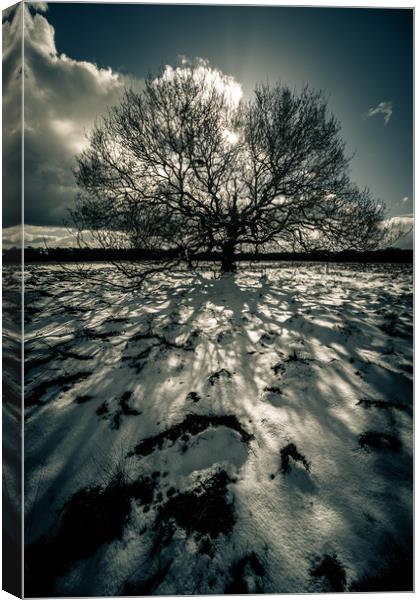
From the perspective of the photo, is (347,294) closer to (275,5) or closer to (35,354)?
(275,5)

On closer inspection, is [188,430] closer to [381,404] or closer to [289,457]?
[289,457]

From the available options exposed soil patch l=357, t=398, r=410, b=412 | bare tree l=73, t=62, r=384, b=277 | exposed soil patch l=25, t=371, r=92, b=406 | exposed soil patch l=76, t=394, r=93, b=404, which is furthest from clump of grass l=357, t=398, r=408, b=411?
bare tree l=73, t=62, r=384, b=277

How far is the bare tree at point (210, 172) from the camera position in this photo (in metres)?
5.08

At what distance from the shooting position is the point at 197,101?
5.57 meters

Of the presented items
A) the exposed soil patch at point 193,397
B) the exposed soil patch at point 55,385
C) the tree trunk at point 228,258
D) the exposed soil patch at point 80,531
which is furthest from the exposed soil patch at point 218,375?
the tree trunk at point 228,258

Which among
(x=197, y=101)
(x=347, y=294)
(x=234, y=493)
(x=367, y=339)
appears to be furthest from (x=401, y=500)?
(x=197, y=101)

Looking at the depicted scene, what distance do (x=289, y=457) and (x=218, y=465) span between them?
1.20ft

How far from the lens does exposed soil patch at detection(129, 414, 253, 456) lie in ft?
4.35

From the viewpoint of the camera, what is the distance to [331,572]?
92 centimetres

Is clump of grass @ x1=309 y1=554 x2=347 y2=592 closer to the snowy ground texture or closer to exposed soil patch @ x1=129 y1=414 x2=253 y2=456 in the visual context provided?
the snowy ground texture

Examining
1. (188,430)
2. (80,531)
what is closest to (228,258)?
(188,430)

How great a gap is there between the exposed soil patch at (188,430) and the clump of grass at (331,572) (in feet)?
1.72

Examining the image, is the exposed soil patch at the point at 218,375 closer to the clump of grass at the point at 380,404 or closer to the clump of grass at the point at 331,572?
the clump of grass at the point at 380,404

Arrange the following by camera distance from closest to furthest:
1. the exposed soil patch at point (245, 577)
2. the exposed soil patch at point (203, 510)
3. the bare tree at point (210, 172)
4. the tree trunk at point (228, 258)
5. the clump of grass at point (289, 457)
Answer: the exposed soil patch at point (245, 577)
the exposed soil patch at point (203, 510)
the clump of grass at point (289, 457)
the bare tree at point (210, 172)
the tree trunk at point (228, 258)
